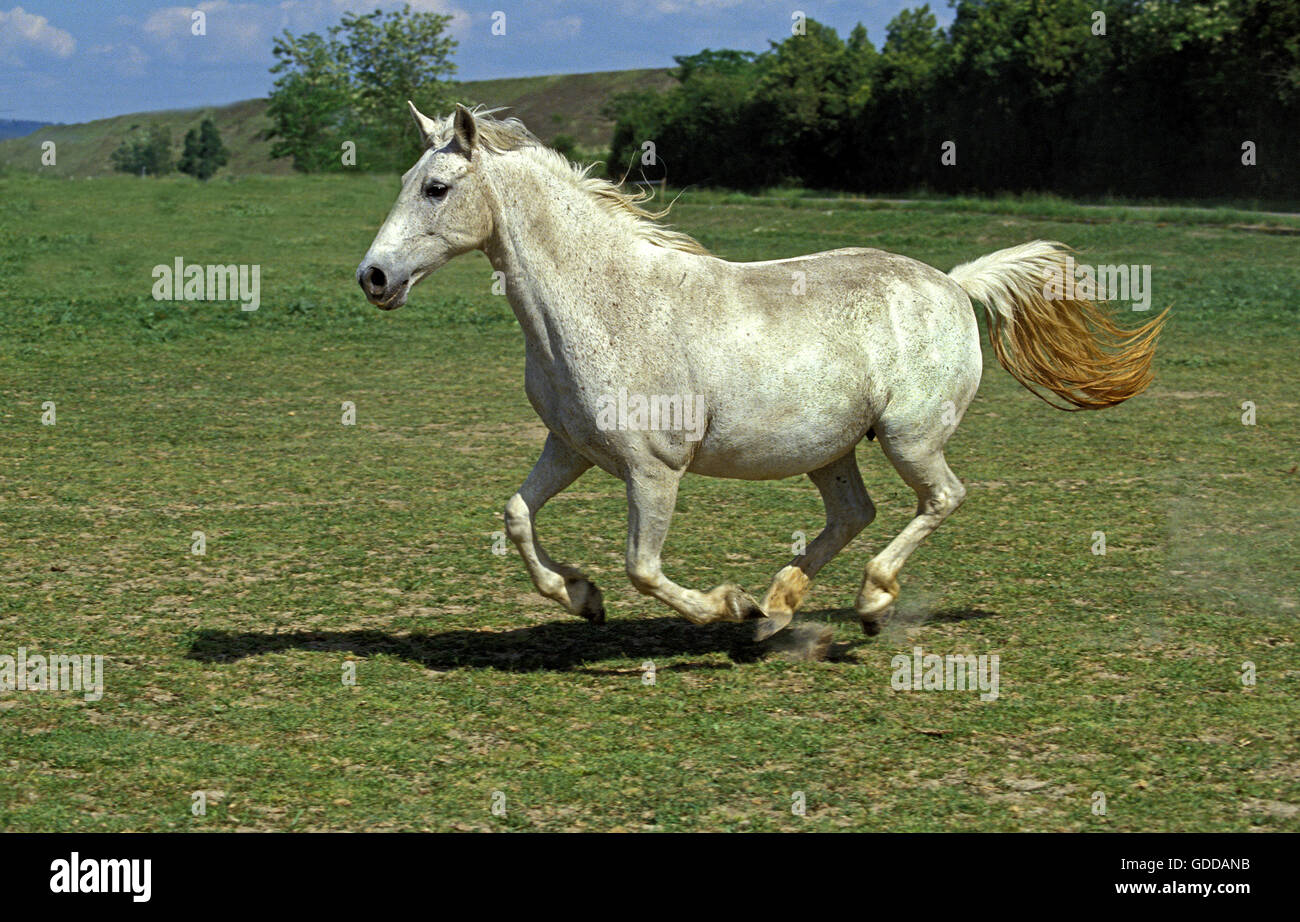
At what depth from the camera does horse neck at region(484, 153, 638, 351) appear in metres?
6.09

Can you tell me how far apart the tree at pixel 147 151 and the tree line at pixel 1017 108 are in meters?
36.8

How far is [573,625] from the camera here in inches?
284

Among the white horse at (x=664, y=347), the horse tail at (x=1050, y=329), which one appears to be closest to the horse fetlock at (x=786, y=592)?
the white horse at (x=664, y=347)

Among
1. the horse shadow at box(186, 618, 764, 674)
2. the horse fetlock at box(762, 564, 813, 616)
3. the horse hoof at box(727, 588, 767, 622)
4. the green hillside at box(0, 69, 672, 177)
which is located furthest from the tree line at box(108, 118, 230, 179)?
the horse hoof at box(727, 588, 767, 622)

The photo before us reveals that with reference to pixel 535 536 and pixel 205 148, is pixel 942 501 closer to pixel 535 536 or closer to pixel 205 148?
pixel 535 536

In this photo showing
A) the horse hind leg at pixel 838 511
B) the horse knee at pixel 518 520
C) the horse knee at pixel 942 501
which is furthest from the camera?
the horse hind leg at pixel 838 511

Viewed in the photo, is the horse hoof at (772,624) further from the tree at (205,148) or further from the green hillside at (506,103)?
the tree at (205,148)

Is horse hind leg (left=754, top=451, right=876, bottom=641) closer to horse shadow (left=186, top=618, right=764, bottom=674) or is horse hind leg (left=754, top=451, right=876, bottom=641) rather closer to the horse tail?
horse shadow (left=186, top=618, right=764, bottom=674)

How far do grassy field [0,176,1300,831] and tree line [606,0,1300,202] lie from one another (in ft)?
61.7

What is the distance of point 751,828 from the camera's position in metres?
4.72

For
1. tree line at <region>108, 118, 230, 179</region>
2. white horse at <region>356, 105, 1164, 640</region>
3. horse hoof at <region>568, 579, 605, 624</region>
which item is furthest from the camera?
tree line at <region>108, 118, 230, 179</region>

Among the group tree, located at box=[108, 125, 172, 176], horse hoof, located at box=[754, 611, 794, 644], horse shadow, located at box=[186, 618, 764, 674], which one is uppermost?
tree, located at box=[108, 125, 172, 176]

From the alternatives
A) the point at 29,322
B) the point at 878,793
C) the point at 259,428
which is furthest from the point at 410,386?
the point at 878,793

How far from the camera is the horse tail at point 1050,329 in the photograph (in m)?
7.22
